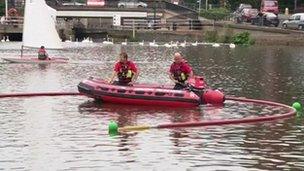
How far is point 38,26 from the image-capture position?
5772 cm

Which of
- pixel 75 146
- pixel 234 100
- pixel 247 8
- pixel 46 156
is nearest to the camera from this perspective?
pixel 46 156

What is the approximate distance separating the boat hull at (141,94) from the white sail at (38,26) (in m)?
29.4

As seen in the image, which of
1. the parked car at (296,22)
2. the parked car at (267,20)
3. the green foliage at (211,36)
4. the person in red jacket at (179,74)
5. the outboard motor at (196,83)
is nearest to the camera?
the person in red jacket at (179,74)

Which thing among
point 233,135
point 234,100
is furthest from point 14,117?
point 234,100

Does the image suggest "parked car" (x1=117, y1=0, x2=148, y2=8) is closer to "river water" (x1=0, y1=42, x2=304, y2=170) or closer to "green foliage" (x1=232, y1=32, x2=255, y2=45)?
"green foliage" (x1=232, y1=32, x2=255, y2=45)

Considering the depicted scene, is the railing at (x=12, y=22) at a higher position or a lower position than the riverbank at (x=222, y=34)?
higher

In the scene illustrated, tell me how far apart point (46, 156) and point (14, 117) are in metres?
6.93

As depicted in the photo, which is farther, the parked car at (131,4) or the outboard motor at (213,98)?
the parked car at (131,4)

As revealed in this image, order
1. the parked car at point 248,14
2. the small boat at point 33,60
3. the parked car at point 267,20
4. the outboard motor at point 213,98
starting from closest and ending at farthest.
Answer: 1. the outboard motor at point 213,98
2. the small boat at point 33,60
3. the parked car at point 267,20
4. the parked car at point 248,14

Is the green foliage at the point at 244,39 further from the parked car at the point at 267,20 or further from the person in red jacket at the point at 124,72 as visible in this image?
the person in red jacket at the point at 124,72

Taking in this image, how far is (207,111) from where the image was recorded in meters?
26.6

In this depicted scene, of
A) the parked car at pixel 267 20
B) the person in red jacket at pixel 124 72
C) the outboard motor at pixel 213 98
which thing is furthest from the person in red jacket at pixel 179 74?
the parked car at pixel 267 20

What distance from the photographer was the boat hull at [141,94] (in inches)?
1069

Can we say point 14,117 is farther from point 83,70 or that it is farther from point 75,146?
point 83,70
